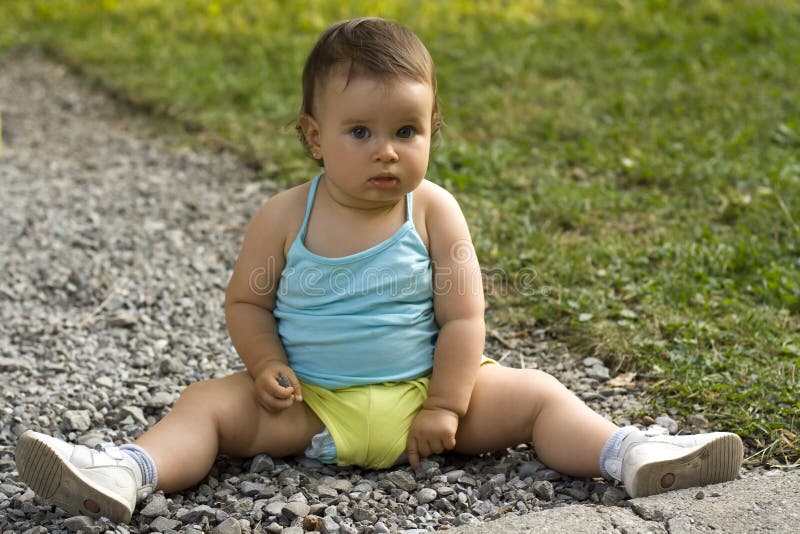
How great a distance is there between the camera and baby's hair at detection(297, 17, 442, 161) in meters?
2.61

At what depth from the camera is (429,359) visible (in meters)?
2.88

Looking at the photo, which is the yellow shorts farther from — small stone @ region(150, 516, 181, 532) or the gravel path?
small stone @ region(150, 516, 181, 532)

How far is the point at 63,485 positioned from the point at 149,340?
4.14 feet

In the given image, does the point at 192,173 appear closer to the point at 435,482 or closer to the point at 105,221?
the point at 105,221

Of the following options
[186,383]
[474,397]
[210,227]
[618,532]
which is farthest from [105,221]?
[618,532]

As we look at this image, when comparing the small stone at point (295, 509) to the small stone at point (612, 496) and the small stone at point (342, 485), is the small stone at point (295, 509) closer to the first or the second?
the small stone at point (342, 485)

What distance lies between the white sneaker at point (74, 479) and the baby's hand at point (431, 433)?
2.40 ft

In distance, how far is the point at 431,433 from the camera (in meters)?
2.74

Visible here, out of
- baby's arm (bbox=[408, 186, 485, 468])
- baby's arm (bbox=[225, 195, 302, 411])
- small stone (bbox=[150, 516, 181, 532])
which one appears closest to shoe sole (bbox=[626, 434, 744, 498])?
baby's arm (bbox=[408, 186, 485, 468])

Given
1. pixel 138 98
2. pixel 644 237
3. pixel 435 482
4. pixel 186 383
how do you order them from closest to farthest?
pixel 435 482 → pixel 186 383 → pixel 644 237 → pixel 138 98

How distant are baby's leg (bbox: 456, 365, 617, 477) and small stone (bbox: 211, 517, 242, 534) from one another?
691 mm

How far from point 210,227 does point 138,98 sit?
196cm

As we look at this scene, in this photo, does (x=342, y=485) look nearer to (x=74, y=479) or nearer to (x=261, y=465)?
(x=261, y=465)

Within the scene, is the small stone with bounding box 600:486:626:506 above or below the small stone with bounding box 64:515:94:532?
above
